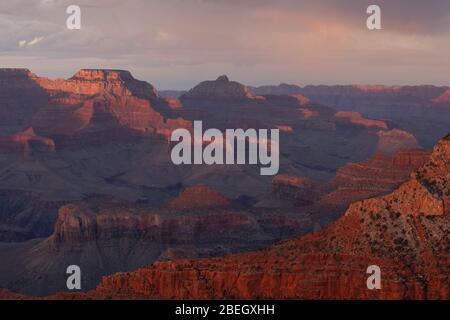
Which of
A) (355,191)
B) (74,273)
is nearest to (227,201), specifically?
(355,191)

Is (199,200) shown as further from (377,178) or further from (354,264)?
(354,264)

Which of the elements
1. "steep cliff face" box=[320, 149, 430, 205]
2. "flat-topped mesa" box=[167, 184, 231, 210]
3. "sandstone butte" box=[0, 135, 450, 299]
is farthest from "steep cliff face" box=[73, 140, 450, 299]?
"flat-topped mesa" box=[167, 184, 231, 210]

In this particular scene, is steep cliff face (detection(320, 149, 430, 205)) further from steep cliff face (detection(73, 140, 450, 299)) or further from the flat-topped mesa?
steep cliff face (detection(73, 140, 450, 299))

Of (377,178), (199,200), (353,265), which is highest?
(377,178)

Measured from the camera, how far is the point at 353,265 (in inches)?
2867

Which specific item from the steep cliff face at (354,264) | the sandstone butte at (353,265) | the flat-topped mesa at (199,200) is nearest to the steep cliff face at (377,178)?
the flat-topped mesa at (199,200)

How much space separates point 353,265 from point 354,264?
0.16 metres

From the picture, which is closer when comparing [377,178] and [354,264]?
[354,264]

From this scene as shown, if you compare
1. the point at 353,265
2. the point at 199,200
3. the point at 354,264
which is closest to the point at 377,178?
the point at 199,200

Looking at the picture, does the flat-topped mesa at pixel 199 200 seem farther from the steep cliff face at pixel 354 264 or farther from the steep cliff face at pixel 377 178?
the steep cliff face at pixel 354 264

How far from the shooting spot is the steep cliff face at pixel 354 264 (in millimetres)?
70875

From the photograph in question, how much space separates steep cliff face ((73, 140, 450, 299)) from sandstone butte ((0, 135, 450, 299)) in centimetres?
6

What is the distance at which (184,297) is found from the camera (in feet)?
240
